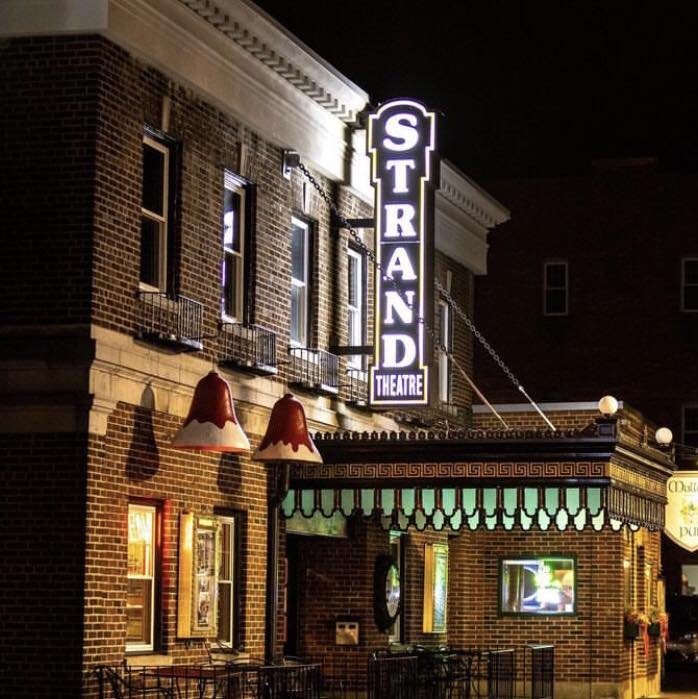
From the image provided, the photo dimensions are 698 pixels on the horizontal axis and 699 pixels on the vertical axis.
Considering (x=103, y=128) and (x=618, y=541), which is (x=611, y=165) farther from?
(x=103, y=128)

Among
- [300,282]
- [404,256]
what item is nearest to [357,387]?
[300,282]

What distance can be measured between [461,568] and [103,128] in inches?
627

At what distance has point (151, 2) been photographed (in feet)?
64.7

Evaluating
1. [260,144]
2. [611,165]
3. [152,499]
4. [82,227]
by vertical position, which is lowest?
[152,499]

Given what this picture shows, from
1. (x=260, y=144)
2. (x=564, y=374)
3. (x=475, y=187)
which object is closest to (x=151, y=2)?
(x=260, y=144)

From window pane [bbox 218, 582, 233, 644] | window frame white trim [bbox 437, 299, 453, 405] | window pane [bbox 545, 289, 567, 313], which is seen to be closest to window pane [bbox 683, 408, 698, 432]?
window pane [bbox 545, 289, 567, 313]

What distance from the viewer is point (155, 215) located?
67.2 ft

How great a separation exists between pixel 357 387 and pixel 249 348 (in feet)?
14.6

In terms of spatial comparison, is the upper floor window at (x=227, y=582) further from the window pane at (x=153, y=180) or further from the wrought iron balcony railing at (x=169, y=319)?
the window pane at (x=153, y=180)

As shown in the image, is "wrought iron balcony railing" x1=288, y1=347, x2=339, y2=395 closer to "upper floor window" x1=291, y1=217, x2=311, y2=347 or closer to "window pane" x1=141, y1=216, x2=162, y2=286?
"upper floor window" x1=291, y1=217, x2=311, y2=347

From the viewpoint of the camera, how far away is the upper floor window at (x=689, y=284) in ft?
166

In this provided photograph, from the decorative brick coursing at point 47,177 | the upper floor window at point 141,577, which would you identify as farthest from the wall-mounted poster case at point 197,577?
the decorative brick coursing at point 47,177

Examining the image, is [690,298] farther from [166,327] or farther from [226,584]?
[166,327]

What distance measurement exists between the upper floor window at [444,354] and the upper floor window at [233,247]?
32.3 ft
